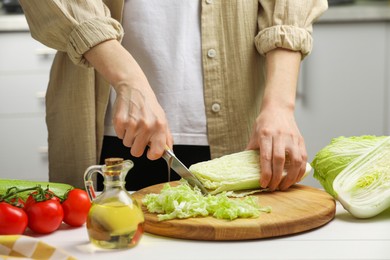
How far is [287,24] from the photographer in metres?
1.74

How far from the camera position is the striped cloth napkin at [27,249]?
1066mm

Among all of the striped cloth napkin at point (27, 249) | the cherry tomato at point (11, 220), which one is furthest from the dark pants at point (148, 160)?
the striped cloth napkin at point (27, 249)

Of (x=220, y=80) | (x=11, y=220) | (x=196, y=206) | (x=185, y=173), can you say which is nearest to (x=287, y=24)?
(x=220, y=80)

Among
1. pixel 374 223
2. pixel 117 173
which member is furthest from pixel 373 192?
pixel 117 173

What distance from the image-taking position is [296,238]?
4.06ft

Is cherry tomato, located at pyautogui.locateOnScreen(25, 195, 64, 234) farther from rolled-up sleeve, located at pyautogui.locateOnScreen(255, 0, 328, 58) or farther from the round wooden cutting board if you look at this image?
rolled-up sleeve, located at pyautogui.locateOnScreen(255, 0, 328, 58)

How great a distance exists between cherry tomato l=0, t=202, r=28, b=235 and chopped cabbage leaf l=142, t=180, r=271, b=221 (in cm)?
24

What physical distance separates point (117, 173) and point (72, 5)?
1.79ft

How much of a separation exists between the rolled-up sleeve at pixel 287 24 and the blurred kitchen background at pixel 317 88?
148 cm

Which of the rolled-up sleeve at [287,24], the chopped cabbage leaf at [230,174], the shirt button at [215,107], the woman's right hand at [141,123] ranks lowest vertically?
the chopped cabbage leaf at [230,174]

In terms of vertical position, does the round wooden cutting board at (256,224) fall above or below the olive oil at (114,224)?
below

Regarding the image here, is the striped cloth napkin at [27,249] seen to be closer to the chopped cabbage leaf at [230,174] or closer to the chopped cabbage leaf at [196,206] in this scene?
the chopped cabbage leaf at [196,206]

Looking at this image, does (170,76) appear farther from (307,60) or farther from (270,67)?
(307,60)

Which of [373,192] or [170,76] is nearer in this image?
[373,192]
